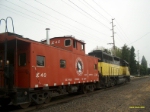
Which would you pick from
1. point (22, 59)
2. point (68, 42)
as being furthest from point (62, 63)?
point (22, 59)

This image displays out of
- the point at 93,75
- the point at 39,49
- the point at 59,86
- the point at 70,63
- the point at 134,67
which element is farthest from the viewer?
the point at 134,67

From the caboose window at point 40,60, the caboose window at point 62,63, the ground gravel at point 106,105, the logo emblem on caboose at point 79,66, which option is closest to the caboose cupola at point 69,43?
→ the logo emblem on caboose at point 79,66

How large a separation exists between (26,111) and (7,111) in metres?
0.97

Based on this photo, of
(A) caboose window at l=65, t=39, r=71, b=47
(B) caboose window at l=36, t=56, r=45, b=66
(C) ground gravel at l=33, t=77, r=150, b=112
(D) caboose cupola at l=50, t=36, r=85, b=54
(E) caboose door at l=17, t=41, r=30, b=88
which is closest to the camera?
(C) ground gravel at l=33, t=77, r=150, b=112

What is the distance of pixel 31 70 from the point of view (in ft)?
28.6

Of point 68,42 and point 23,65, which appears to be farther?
point 68,42

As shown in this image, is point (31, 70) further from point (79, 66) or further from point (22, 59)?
point (79, 66)

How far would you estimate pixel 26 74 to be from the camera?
8.81 meters

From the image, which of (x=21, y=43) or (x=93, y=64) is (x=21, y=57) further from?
(x=93, y=64)

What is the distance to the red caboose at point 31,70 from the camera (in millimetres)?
8344

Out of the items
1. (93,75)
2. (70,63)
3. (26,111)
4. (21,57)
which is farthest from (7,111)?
(93,75)

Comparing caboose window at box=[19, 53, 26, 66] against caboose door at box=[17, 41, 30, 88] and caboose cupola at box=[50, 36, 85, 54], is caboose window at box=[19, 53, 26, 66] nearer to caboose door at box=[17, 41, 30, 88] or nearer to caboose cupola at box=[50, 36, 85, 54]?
caboose door at box=[17, 41, 30, 88]

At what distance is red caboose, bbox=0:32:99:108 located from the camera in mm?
8344

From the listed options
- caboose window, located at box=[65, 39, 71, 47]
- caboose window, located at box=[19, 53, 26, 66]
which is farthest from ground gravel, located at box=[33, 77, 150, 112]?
caboose window, located at box=[65, 39, 71, 47]
